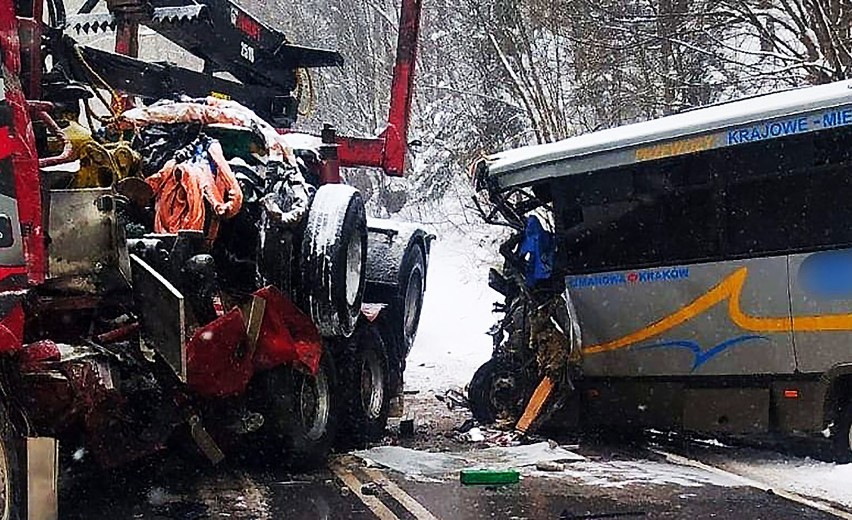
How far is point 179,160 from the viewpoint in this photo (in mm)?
7609

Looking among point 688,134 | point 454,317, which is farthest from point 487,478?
point 454,317

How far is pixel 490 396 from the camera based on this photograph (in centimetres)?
1073

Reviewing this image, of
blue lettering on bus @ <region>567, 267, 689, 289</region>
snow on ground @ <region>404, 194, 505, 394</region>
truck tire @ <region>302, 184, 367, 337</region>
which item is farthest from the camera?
snow on ground @ <region>404, 194, 505, 394</region>

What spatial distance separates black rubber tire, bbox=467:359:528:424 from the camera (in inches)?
413

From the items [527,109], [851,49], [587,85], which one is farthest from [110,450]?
[527,109]

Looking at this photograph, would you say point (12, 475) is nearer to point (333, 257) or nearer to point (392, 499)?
point (392, 499)

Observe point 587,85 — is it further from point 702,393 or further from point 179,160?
point 179,160

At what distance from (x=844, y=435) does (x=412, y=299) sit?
13.8 ft

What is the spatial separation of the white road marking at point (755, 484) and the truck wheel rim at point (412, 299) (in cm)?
259

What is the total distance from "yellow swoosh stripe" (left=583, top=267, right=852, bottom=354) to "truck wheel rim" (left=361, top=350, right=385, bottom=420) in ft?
6.25

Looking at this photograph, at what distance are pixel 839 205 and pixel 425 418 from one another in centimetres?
527

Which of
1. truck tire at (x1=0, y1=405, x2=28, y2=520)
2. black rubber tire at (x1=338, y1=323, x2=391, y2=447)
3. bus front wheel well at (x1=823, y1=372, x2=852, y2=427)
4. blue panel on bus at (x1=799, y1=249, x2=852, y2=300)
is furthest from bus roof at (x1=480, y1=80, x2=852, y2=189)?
truck tire at (x1=0, y1=405, x2=28, y2=520)

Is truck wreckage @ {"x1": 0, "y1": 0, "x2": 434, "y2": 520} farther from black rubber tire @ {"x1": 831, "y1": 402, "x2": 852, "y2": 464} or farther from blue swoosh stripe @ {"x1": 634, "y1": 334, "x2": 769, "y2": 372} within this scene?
black rubber tire @ {"x1": 831, "y1": 402, "x2": 852, "y2": 464}

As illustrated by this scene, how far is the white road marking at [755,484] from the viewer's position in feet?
22.8
